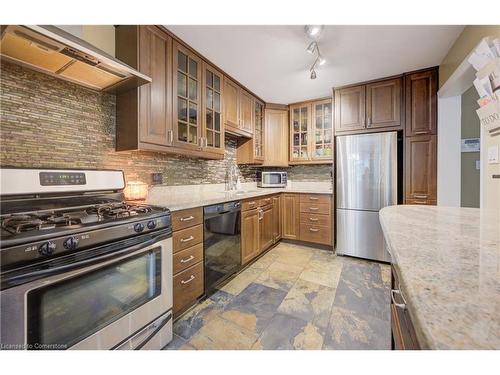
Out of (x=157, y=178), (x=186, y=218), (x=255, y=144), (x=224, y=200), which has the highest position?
(x=255, y=144)

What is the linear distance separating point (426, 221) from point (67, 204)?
193cm

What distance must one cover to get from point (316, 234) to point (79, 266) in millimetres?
2704

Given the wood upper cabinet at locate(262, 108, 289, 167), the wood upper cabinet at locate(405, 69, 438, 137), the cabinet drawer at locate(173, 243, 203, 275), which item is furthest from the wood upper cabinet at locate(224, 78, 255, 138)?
→ the wood upper cabinet at locate(405, 69, 438, 137)

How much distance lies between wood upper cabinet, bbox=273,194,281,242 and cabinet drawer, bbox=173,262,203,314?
1534mm

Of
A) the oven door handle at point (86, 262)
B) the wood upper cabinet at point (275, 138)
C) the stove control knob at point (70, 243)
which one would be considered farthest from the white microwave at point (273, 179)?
the stove control knob at point (70, 243)

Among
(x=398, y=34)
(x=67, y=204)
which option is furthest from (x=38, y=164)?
(x=398, y=34)

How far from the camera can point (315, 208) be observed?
2977mm

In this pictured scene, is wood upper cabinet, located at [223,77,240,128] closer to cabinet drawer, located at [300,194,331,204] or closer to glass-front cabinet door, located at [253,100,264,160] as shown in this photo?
glass-front cabinet door, located at [253,100,264,160]

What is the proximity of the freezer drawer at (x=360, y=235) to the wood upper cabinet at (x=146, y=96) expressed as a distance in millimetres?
2346

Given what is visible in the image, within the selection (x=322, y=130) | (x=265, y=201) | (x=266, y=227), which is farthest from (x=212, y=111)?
(x=322, y=130)

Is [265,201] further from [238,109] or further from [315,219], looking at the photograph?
[238,109]

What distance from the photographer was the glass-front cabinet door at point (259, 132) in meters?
3.16

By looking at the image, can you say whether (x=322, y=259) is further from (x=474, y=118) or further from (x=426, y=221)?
(x=474, y=118)

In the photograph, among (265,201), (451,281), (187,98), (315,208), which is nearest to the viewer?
(451,281)
